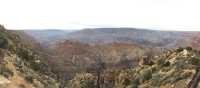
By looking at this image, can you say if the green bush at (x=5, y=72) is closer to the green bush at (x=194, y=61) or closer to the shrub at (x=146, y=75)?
the shrub at (x=146, y=75)

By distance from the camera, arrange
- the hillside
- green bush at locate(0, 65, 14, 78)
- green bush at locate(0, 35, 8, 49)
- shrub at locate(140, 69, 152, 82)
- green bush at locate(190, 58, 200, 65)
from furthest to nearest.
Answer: green bush at locate(0, 35, 8, 49) → shrub at locate(140, 69, 152, 82) → green bush at locate(190, 58, 200, 65) → the hillside → green bush at locate(0, 65, 14, 78)

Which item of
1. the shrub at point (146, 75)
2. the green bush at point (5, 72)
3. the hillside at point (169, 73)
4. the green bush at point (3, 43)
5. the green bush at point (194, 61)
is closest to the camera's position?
the green bush at point (5, 72)

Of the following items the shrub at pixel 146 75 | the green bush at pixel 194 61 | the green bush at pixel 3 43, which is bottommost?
the shrub at pixel 146 75

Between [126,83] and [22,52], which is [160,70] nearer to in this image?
[126,83]

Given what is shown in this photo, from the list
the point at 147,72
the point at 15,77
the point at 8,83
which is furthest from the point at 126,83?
the point at 8,83

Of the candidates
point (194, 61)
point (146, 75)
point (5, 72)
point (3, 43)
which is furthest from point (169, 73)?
point (3, 43)

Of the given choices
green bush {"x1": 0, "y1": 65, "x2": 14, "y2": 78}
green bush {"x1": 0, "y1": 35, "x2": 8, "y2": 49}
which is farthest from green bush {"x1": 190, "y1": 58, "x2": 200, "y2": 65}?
green bush {"x1": 0, "y1": 35, "x2": 8, "y2": 49}

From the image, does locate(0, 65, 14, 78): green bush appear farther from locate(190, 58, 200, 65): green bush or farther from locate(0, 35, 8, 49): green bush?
locate(190, 58, 200, 65): green bush

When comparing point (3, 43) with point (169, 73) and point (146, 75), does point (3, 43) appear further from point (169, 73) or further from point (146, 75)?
point (169, 73)

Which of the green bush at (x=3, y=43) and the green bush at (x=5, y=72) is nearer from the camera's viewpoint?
the green bush at (x=5, y=72)

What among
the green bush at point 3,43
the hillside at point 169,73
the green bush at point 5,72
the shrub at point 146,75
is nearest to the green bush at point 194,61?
the hillside at point 169,73

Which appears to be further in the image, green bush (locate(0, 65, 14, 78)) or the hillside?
the hillside

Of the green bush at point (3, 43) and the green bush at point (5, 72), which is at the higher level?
the green bush at point (3, 43)

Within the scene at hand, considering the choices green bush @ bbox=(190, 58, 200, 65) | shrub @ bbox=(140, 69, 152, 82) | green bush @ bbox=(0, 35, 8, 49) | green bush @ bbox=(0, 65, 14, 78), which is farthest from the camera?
green bush @ bbox=(0, 35, 8, 49)
